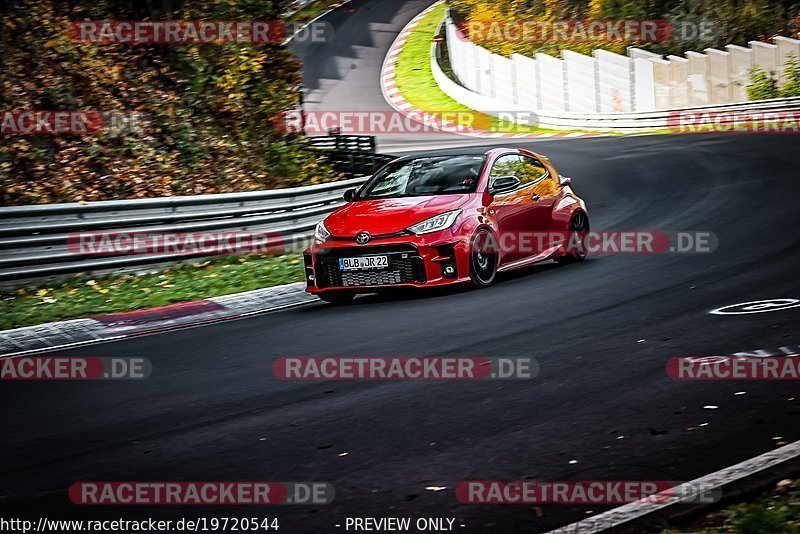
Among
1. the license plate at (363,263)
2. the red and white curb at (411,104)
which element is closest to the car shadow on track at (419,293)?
the license plate at (363,263)

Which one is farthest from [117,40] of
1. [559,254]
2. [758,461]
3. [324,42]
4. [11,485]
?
[324,42]

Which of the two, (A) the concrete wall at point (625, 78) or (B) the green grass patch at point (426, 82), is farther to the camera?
(B) the green grass patch at point (426, 82)

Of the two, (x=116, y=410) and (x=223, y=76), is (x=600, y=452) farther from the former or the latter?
(x=223, y=76)

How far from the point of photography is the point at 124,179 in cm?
1656

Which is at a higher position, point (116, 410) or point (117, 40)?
point (117, 40)

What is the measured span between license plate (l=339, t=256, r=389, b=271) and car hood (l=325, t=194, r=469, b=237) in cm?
26

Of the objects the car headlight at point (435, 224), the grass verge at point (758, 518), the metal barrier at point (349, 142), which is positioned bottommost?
the grass verge at point (758, 518)

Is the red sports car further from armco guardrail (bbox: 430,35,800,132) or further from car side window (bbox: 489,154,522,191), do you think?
armco guardrail (bbox: 430,35,800,132)

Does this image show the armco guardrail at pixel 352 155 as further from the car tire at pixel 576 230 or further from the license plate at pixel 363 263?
the license plate at pixel 363 263

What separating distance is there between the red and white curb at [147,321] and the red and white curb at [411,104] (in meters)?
25.5

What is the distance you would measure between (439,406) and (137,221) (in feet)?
25.5

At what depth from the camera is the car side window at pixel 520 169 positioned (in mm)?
12531

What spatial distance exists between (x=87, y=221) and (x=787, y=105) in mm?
25973

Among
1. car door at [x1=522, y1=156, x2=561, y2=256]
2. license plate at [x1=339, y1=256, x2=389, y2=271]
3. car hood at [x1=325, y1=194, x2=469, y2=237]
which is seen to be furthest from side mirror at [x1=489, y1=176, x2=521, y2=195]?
license plate at [x1=339, y1=256, x2=389, y2=271]
